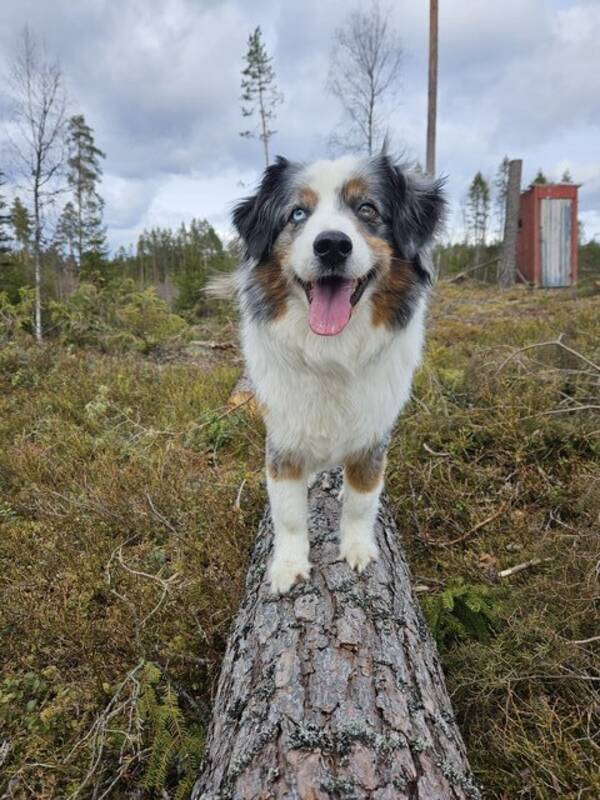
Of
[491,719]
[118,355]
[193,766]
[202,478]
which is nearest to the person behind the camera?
[193,766]

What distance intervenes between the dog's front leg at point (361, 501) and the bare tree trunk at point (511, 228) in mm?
16114

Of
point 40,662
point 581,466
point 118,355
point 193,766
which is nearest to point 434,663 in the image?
point 193,766

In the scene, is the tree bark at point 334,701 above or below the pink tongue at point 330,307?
below

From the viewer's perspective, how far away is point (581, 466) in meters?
3.62

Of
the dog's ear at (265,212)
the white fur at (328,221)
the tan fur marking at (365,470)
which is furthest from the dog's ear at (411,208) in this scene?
the tan fur marking at (365,470)

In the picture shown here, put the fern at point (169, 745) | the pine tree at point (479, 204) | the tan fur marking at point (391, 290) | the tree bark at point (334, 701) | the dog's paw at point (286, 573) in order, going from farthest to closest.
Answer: the pine tree at point (479, 204), the tan fur marking at point (391, 290), the dog's paw at point (286, 573), the fern at point (169, 745), the tree bark at point (334, 701)

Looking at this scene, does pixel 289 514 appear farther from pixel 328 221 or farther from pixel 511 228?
pixel 511 228

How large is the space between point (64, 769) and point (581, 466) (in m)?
3.73

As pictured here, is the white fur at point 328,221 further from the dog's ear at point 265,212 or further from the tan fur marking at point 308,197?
the dog's ear at point 265,212

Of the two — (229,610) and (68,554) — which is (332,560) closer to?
(229,610)

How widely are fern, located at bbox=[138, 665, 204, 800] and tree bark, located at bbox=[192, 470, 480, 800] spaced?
198 mm

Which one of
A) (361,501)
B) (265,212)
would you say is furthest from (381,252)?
(361,501)

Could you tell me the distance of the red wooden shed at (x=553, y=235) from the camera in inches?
679

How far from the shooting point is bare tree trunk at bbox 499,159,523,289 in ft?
54.5
